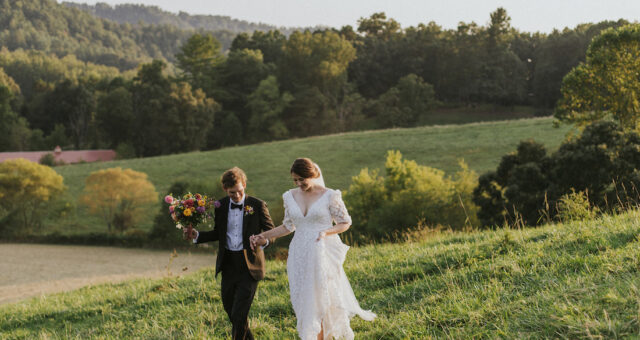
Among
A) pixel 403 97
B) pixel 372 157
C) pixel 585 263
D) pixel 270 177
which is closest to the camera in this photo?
pixel 585 263

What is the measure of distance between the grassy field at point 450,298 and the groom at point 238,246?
0.76 m

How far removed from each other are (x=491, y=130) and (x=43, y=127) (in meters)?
74.0

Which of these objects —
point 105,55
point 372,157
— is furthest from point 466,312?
point 105,55

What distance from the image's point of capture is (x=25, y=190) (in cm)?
3306

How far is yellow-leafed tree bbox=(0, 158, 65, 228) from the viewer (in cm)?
3253

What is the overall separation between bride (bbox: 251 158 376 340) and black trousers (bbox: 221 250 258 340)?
562 millimetres

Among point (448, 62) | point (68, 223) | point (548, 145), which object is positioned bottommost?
point (68, 223)

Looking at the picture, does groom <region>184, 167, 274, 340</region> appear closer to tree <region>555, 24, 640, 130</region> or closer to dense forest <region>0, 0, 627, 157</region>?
tree <region>555, 24, 640, 130</region>

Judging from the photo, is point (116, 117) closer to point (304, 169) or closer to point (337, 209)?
point (304, 169)

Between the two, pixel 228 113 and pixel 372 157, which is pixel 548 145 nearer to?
pixel 372 157

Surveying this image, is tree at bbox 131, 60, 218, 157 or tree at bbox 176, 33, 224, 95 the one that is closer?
tree at bbox 131, 60, 218, 157

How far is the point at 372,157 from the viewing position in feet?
138

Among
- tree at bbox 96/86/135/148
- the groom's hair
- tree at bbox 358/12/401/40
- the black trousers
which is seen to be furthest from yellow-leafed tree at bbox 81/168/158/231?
tree at bbox 358/12/401/40

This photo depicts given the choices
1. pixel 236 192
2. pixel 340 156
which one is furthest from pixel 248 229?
pixel 340 156
